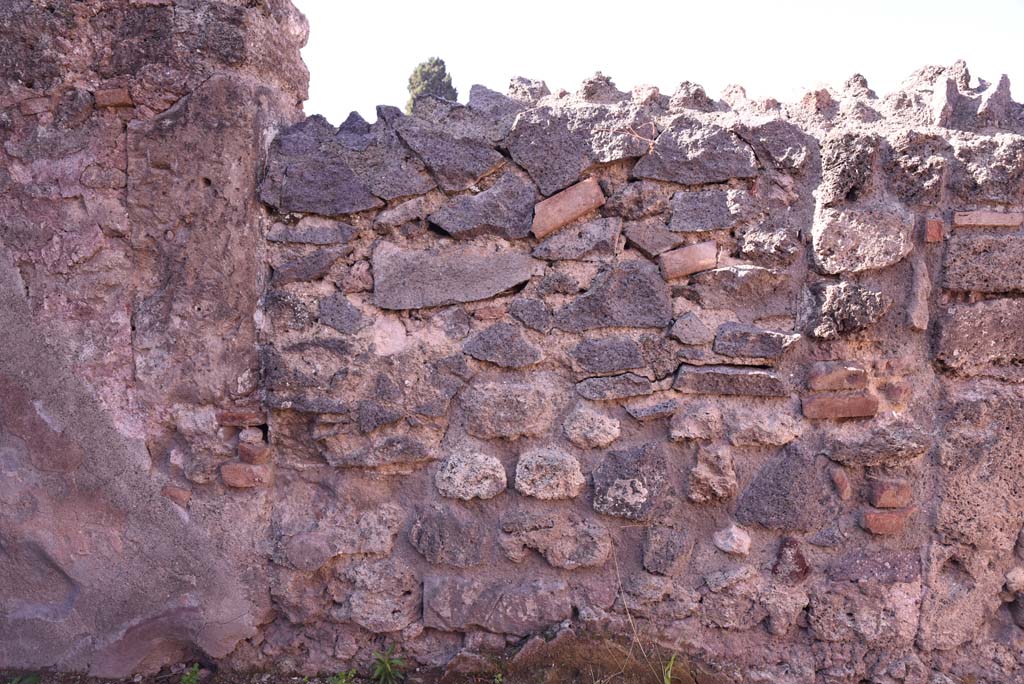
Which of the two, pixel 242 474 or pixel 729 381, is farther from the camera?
pixel 242 474

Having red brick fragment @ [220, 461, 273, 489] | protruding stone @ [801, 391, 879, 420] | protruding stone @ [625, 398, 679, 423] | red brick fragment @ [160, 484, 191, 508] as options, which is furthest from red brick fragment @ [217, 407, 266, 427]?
protruding stone @ [801, 391, 879, 420]

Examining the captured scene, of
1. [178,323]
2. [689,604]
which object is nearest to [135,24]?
[178,323]

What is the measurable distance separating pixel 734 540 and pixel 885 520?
387 mm

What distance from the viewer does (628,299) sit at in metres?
Answer: 1.88

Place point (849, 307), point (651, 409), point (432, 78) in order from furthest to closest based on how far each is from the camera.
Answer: point (432, 78) → point (651, 409) → point (849, 307)

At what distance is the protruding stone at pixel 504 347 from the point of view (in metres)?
1.91

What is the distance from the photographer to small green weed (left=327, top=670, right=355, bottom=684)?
6.45 ft

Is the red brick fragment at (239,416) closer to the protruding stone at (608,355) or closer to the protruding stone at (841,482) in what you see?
the protruding stone at (608,355)

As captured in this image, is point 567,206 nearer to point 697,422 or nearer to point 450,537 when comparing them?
point 697,422

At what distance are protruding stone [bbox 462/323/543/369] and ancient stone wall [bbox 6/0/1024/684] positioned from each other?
1 centimetres

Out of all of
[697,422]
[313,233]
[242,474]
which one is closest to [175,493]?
[242,474]

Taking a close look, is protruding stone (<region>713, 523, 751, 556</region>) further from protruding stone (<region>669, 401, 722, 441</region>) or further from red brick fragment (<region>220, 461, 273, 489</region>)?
red brick fragment (<region>220, 461, 273, 489</region>)

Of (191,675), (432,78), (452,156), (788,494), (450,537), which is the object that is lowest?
(191,675)

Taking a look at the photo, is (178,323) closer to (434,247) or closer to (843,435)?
(434,247)
